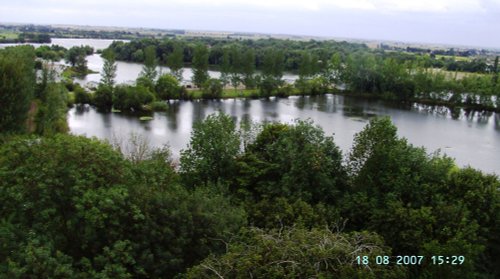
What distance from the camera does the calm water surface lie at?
16.2 metres

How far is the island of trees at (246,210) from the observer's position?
430 centimetres

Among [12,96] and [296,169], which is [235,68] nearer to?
[12,96]

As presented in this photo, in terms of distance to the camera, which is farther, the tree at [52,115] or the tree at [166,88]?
the tree at [166,88]

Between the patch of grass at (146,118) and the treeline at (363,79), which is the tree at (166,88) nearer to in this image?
the treeline at (363,79)

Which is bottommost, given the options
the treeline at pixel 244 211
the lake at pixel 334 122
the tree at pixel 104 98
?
the lake at pixel 334 122

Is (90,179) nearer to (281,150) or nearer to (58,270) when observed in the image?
(58,270)

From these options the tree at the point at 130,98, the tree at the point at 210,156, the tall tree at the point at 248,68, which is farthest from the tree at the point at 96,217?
the tall tree at the point at 248,68

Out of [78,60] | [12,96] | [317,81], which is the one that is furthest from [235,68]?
[12,96]

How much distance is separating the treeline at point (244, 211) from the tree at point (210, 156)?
0.02 meters

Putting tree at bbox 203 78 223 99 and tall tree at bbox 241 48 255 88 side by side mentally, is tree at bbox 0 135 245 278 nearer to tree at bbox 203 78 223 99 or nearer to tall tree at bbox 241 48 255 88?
tree at bbox 203 78 223 99

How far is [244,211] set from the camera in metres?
5.85

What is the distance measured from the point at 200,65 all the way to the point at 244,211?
22.0 meters

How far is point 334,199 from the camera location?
7.12m

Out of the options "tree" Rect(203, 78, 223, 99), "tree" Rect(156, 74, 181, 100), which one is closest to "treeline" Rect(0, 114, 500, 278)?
"tree" Rect(156, 74, 181, 100)
